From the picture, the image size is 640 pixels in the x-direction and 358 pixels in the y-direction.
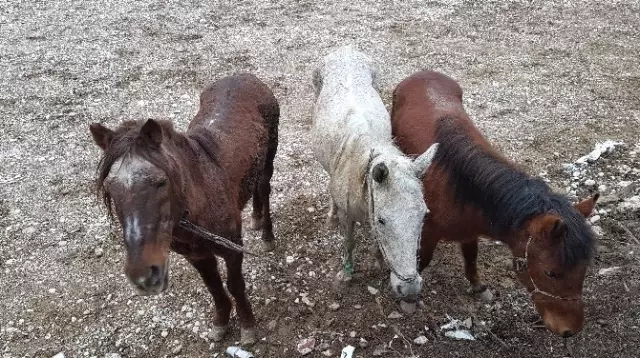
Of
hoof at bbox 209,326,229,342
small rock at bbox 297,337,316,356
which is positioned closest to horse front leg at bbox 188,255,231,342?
hoof at bbox 209,326,229,342

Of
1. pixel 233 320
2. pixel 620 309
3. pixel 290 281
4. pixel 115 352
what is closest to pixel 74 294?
pixel 115 352

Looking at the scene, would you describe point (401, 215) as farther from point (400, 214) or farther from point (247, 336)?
point (247, 336)

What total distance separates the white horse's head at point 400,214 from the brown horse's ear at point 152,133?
1500 mm

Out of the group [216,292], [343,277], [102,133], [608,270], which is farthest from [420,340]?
[102,133]

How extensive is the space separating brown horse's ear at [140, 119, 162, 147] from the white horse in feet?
4.92

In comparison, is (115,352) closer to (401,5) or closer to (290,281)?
(290,281)

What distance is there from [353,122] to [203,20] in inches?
268

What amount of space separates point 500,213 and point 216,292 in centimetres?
249

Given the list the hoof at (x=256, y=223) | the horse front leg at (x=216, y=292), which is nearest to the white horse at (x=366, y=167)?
the hoof at (x=256, y=223)

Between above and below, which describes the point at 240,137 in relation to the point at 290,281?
above

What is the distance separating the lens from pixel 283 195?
6.21m

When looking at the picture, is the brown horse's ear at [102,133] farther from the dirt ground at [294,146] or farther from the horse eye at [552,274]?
the horse eye at [552,274]

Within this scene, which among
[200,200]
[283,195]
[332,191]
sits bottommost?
[283,195]

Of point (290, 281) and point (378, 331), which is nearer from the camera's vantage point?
point (378, 331)
